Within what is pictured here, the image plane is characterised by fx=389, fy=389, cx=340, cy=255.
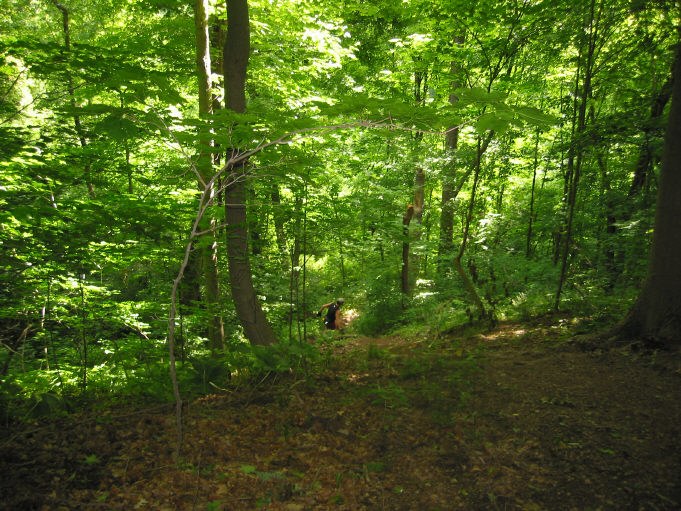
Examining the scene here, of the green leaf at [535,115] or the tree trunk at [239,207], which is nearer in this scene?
the green leaf at [535,115]

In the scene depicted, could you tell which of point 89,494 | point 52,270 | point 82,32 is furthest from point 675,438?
point 82,32

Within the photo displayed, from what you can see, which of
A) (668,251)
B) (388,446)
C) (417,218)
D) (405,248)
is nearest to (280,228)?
(388,446)

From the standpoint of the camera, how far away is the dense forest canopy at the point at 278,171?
3980mm

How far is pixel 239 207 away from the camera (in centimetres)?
560

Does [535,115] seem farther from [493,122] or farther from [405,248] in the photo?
[405,248]

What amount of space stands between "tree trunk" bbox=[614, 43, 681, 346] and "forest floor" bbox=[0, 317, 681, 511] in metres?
0.47

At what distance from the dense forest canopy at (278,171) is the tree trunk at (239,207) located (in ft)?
0.13

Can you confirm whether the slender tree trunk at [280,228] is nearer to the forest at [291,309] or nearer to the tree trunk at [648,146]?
the forest at [291,309]

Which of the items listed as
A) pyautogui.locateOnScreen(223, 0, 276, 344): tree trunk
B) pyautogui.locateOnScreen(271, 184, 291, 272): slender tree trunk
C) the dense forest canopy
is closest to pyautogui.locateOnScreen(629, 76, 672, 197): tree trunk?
the dense forest canopy

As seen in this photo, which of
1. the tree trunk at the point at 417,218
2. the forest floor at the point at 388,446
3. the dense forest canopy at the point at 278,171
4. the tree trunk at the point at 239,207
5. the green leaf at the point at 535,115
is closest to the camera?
the forest floor at the point at 388,446

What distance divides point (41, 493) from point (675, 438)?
5247 millimetres

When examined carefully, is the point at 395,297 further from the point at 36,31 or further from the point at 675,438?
the point at 36,31

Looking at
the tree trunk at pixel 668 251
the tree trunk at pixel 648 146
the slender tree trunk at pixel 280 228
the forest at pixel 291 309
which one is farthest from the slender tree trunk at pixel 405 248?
the tree trunk at pixel 668 251

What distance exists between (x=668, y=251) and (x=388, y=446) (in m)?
4.72
